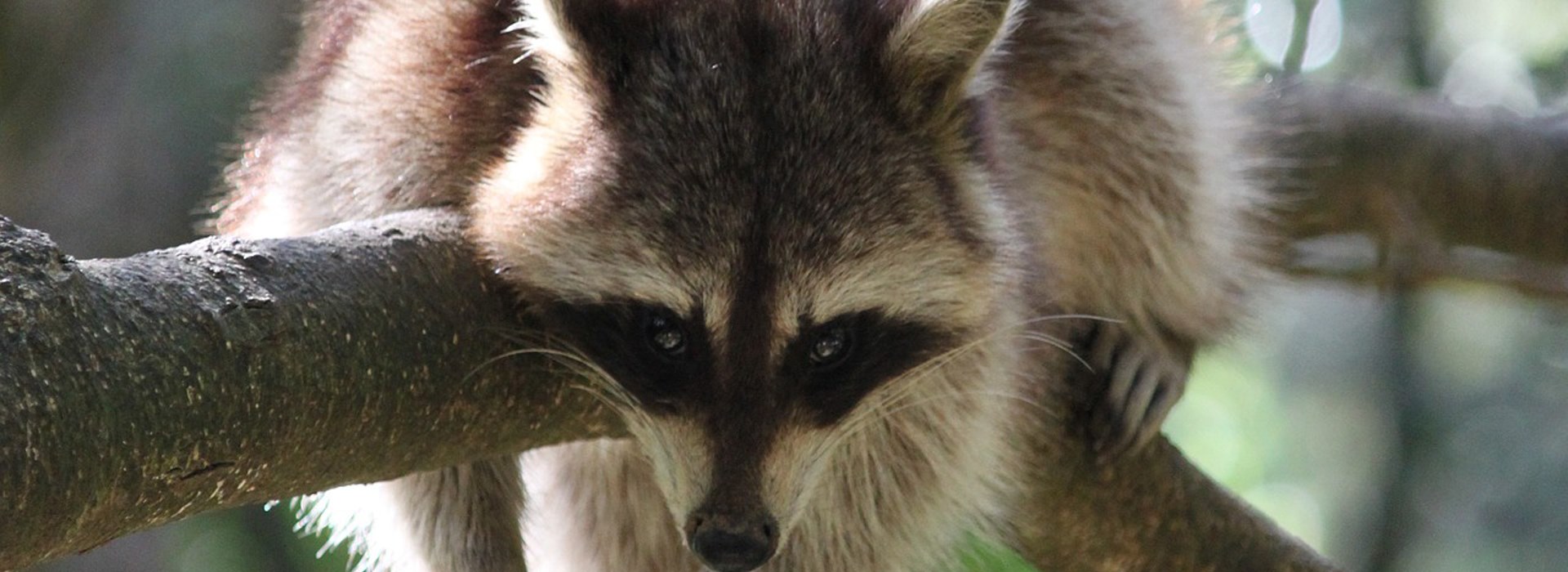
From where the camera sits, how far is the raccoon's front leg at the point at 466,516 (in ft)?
8.47

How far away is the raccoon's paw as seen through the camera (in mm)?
2875

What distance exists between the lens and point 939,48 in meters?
2.22

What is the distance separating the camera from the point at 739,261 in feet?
6.60

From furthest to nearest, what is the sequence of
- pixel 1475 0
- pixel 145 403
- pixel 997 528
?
pixel 1475 0 → pixel 997 528 → pixel 145 403

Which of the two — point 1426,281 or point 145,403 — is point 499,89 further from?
point 1426,281

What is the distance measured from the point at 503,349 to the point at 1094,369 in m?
1.41

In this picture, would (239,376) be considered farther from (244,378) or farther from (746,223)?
(746,223)

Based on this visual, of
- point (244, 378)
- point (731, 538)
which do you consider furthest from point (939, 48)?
point (244, 378)

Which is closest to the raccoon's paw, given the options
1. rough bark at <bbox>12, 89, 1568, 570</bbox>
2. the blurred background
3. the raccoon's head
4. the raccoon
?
the raccoon

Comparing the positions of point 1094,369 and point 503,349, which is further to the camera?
point 1094,369

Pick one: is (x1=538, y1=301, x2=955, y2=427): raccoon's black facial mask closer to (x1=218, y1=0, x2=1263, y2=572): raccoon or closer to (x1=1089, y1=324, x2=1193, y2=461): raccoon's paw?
(x1=218, y1=0, x2=1263, y2=572): raccoon

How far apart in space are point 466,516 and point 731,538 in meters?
0.66

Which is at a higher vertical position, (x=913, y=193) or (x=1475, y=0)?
(x=913, y=193)

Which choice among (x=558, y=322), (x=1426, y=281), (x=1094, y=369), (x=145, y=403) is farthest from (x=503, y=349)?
(x=1426, y=281)
